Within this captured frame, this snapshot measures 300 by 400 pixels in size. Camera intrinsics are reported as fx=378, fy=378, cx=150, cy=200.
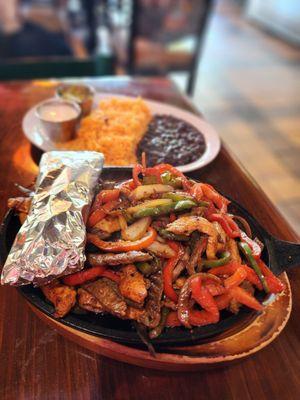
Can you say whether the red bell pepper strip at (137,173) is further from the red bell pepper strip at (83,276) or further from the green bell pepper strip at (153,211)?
the red bell pepper strip at (83,276)

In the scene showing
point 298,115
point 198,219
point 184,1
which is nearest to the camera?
point 198,219

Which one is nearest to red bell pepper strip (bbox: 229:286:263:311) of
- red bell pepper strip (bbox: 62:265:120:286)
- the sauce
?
red bell pepper strip (bbox: 62:265:120:286)

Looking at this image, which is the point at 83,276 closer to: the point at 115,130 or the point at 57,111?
the point at 115,130

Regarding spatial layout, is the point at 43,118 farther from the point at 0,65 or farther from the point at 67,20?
the point at 67,20

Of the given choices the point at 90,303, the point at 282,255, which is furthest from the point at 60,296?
the point at 282,255

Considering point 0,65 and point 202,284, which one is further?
point 0,65

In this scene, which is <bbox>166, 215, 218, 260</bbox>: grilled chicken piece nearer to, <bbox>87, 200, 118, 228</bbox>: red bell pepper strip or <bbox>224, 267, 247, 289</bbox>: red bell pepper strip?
<bbox>224, 267, 247, 289</bbox>: red bell pepper strip

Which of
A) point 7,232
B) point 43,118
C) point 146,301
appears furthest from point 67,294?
point 43,118

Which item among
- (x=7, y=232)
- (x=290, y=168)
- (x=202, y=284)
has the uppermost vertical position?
(x=202, y=284)
